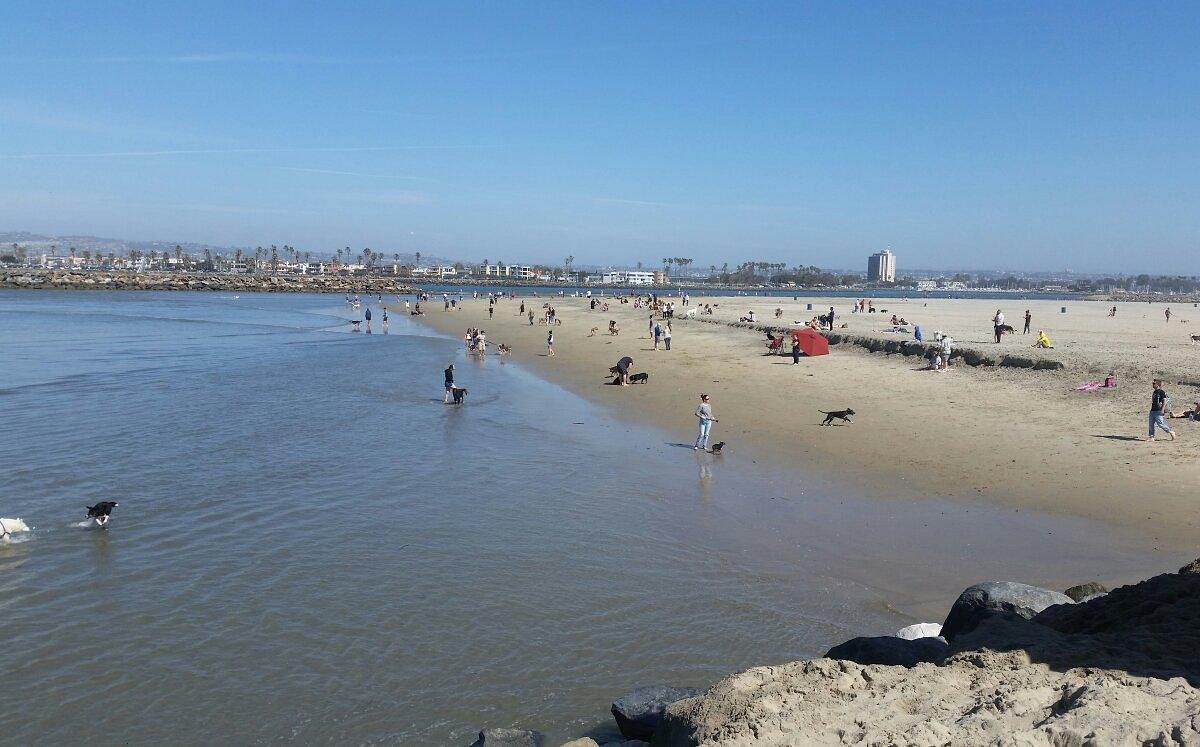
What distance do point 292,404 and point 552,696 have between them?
1894 cm

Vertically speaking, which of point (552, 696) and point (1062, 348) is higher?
point (1062, 348)

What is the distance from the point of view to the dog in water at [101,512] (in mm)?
11594

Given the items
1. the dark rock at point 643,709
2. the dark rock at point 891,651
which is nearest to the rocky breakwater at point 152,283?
the dark rock at point 643,709

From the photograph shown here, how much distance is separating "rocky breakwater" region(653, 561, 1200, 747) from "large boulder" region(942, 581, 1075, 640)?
53 cm

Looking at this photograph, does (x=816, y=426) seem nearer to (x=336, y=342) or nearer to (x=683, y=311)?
(x=336, y=342)

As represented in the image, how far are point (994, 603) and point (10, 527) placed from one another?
12541mm

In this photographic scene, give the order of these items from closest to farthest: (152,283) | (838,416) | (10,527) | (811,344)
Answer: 1. (10,527)
2. (838,416)
3. (811,344)
4. (152,283)

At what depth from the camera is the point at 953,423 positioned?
62.6 ft

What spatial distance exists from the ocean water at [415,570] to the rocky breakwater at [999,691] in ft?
6.46

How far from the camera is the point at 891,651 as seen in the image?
20.7 feet

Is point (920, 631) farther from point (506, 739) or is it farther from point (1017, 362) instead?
point (1017, 362)

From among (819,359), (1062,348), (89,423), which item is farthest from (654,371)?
(89,423)

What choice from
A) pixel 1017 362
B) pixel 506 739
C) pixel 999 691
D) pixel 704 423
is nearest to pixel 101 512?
pixel 506 739

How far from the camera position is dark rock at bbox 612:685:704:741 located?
6234 mm
